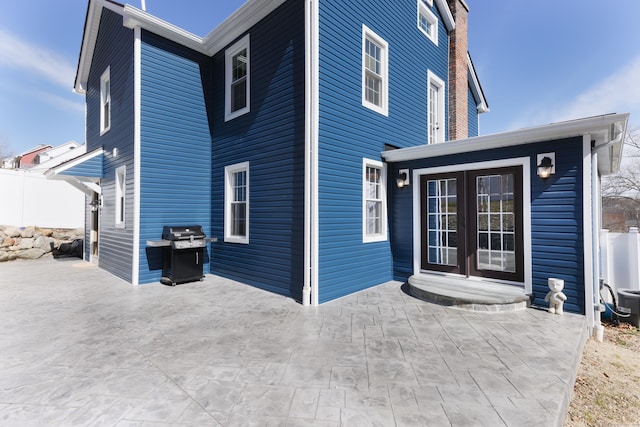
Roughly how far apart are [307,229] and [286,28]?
394 cm

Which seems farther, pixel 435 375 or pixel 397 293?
pixel 397 293

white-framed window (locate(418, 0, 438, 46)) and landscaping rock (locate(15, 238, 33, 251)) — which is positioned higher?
white-framed window (locate(418, 0, 438, 46))

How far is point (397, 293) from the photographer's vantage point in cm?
567

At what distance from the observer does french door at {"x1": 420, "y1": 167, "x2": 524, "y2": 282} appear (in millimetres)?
5086

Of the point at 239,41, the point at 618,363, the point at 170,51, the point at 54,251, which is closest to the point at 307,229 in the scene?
Answer: the point at 618,363

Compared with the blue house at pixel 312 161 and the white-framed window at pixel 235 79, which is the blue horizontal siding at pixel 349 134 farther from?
the white-framed window at pixel 235 79

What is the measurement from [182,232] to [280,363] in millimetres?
4484

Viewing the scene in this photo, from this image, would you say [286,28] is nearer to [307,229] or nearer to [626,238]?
[307,229]

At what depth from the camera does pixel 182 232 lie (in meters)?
6.41

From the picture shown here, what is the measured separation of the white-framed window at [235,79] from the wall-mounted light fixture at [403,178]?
396cm

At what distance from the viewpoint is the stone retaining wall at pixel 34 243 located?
32.1 feet

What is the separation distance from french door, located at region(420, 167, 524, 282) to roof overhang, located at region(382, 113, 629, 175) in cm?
48

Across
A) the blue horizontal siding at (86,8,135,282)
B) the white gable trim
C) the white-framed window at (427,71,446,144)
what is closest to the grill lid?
the blue horizontal siding at (86,8,135,282)

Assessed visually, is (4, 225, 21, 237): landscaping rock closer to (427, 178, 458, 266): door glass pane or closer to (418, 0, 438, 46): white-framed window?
(427, 178, 458, 266): door glass pane
